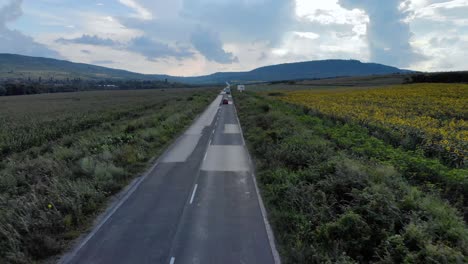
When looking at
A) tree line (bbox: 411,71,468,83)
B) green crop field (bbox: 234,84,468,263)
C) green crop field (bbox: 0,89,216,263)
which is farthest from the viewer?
tree line (bbox: 411,71,468,83)

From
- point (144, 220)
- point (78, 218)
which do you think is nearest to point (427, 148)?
point (144, 220)

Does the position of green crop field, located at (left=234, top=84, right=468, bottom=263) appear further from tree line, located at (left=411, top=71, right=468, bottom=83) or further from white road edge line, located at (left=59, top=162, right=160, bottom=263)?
tree line, located at (left=411, top=71, right=468, bottom=83)

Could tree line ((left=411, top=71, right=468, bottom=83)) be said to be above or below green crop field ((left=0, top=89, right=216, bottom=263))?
above

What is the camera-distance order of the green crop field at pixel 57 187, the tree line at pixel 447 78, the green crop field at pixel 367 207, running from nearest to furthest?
the green crop field at pixel 367 207, the green crop field at pixel 57 187, the tree line at pixel 447 78

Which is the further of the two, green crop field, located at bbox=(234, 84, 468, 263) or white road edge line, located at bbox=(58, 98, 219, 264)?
white road edge line, located at bbox=(58, 98, 219, 264)

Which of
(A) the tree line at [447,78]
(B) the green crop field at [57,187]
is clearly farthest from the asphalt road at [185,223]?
(A) the tree line at [447,78]

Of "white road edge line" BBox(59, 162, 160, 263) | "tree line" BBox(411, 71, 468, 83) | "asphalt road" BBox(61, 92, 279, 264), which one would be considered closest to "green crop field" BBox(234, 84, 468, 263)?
"asphalt road" BBox(61, 92, 279, 264)

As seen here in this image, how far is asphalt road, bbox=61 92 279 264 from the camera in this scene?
7645 millimetres

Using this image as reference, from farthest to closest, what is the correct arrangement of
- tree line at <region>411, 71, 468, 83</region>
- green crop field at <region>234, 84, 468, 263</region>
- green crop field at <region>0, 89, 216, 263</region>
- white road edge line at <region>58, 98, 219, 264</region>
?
1. tree line at <region>411, 71, 468, 83</region>
2. green crop field at <region>0, 89, 216, 263</region>
3. white road edge line at <region>58, 98, 219, 264</region>
4. green crop field at <region>234, 84, 468, 263</region>

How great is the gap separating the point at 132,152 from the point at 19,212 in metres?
8.63

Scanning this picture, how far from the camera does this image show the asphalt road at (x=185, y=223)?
301 inches

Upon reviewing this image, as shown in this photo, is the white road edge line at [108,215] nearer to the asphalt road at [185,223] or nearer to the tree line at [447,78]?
the asphalt road at [185,223]

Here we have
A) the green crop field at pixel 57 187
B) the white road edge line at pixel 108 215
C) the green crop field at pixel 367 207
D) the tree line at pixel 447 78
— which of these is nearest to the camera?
the green crop field at pixel 367 207

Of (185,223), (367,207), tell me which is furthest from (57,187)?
(367,207)
